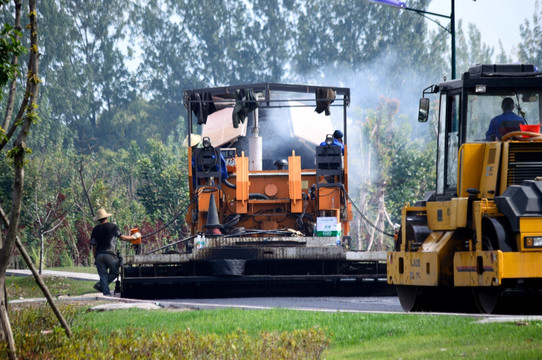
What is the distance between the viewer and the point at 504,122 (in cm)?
1325

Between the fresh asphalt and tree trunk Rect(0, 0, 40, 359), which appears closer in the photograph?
tree trunk Rect(0, 0, 40, 359)

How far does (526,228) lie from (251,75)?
67.5m

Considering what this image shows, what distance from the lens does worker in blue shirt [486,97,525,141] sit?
13.2 metres

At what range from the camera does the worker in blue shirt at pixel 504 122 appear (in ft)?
43.2

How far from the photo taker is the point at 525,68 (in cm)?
1364

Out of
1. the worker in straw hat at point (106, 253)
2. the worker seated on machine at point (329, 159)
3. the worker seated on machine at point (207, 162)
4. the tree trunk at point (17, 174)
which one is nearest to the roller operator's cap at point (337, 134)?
the worker seated on machine at point (329, 159)

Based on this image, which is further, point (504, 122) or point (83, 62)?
point (83, 62)

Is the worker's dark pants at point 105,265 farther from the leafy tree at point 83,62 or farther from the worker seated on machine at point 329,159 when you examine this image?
the leafy tree at point 83,62

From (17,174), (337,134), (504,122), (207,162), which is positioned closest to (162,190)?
(207,162)

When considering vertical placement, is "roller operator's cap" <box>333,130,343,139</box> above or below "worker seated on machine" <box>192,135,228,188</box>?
above

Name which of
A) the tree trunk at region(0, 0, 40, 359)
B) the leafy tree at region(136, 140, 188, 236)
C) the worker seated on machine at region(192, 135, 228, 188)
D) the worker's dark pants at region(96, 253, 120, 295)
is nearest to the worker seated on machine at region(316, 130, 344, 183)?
the worker seated on machine at region(192, 135, 228, 188)

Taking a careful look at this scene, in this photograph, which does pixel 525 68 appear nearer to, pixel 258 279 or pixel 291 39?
pixel 258 279

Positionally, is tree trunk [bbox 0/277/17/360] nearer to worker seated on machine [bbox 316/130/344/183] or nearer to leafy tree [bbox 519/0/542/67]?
worker seated on machine [bbox 316/130/344/183]

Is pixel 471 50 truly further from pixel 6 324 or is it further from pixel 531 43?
pixel 6 324
